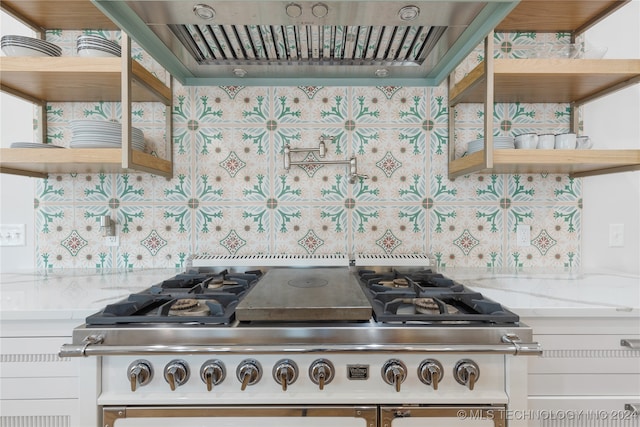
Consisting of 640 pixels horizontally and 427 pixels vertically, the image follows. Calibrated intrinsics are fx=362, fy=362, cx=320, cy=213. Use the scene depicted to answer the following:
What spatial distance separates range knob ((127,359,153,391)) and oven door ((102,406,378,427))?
0.07m

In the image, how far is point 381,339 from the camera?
896 mm

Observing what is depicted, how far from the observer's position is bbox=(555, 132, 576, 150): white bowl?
141 cm

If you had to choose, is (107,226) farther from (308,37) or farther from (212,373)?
(308,37)

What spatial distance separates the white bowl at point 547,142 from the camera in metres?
1.43

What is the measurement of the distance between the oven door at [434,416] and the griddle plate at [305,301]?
0.24 meters

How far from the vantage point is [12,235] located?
1.69 m

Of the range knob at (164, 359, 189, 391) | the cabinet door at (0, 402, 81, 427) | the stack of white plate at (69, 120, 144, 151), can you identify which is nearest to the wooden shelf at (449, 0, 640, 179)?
the range knob at (164, 359, 189, 391)

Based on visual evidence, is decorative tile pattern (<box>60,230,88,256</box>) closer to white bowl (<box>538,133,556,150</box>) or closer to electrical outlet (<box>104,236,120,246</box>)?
electrical outlet (<box>104,236,120,246</box>)

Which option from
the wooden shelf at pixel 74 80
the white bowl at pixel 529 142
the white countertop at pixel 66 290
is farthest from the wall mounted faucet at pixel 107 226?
the white bowl at pixel 529 142

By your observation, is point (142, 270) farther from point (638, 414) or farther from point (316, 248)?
point (638, 414)

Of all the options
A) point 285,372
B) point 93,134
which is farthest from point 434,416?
point 93,134

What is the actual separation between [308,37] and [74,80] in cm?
96

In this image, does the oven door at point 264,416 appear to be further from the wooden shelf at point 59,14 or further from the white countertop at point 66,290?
the wooden shelf at point 59,14

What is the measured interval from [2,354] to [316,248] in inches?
45.5
